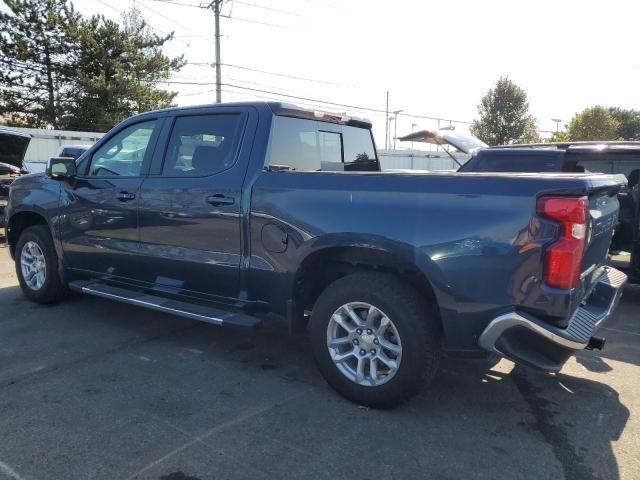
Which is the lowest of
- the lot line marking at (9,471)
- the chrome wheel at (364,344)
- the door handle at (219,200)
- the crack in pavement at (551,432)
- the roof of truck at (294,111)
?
the crack in pavement at (551,432)

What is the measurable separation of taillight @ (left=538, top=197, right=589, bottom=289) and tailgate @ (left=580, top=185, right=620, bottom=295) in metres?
0.19

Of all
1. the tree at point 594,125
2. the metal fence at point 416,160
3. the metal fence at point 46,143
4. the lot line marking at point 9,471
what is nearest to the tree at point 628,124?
the tree at point 594,125

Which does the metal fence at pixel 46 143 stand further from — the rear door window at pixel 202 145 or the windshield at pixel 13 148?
the rear door window at pixel 202 145

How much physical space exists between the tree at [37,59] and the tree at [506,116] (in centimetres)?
2920

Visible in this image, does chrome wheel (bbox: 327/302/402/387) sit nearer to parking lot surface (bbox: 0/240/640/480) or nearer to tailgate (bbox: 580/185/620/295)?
parking lot surface (bbox: 0/240/640/480)

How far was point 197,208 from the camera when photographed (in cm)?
399

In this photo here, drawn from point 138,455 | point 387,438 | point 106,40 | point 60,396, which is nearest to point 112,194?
point 60,396

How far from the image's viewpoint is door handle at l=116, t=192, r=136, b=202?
14.7 ft

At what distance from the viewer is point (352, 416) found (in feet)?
10.7

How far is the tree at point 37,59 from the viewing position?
95.8 ft

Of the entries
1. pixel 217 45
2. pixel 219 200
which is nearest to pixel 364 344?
pixel 219 200

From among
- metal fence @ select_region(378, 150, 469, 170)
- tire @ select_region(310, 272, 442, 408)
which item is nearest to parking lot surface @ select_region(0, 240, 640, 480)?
tire @ select_region(310, 272, 442, 408)

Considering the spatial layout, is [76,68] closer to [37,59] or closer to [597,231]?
[37,59]

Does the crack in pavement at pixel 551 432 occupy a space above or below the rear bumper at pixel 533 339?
below
